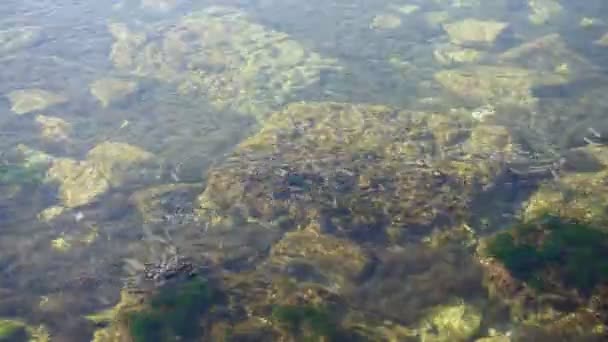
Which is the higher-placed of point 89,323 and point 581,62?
point 581,62

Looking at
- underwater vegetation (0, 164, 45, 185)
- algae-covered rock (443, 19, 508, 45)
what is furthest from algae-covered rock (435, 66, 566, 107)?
underwater vegetation (0, 164, 45, 185)

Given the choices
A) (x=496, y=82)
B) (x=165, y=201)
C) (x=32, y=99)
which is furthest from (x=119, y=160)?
(x=496, y=82)

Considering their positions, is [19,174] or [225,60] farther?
[225,60]

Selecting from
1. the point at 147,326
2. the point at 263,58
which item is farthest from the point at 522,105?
the point at 147,326

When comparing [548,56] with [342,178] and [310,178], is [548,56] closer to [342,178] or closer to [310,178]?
[342,178]

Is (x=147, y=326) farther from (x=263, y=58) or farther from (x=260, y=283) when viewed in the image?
(x=263, y=58)

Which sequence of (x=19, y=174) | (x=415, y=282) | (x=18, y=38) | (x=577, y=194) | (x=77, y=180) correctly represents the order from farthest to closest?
(x=18, y=38) → (x=19, y=174) → (x=77, y=180) → (x=577, y=194) → (x=415, y=282)
